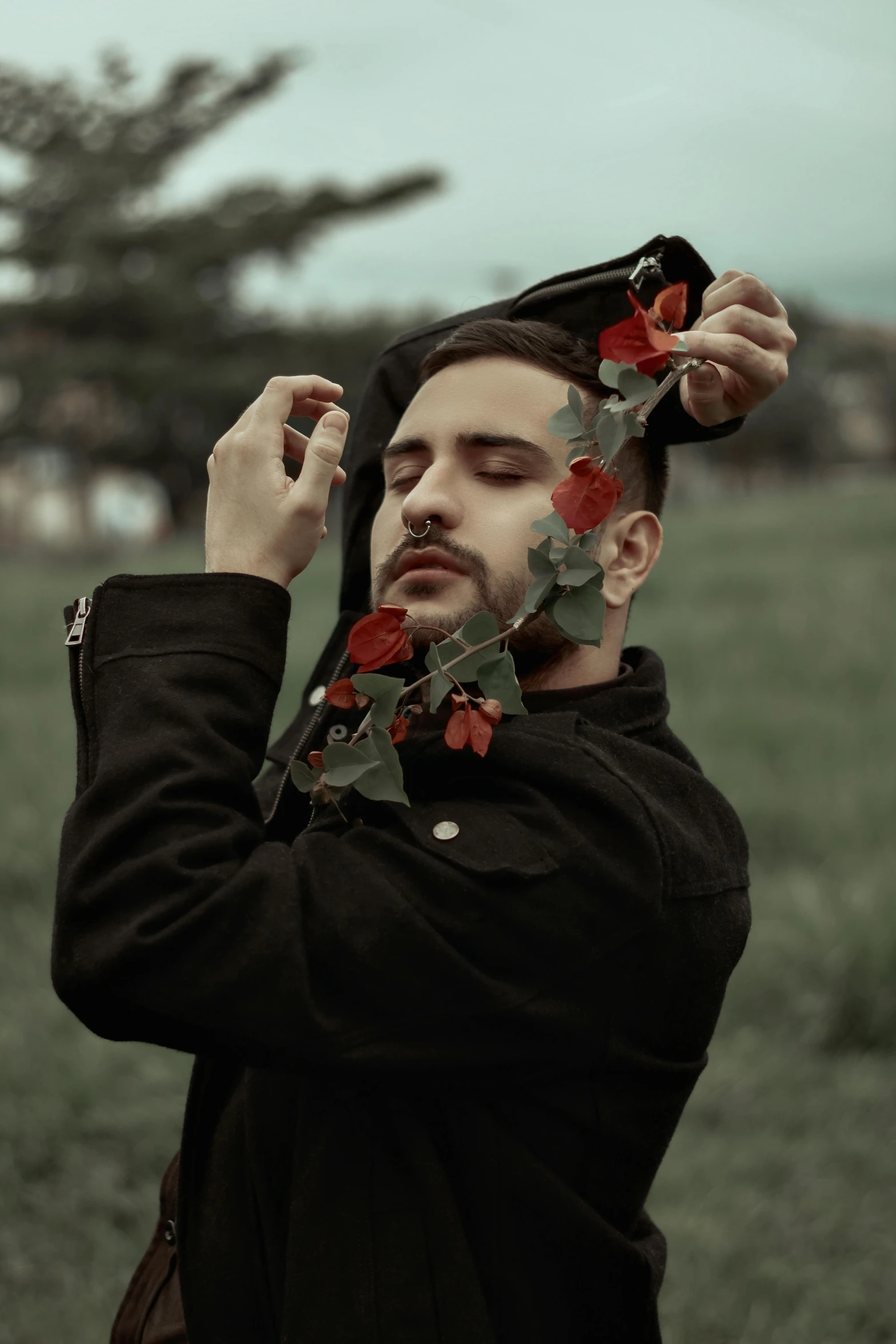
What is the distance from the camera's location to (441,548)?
5.44ft

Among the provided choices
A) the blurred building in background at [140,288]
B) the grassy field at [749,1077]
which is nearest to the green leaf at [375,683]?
the grassy field at [749,1077]

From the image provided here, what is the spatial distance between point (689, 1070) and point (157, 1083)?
2748 mm

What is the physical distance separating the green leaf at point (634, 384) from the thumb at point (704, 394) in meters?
0.18

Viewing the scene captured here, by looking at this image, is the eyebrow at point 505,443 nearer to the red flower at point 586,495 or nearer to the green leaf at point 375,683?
the red flower at point 586,495

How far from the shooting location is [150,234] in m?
21.8

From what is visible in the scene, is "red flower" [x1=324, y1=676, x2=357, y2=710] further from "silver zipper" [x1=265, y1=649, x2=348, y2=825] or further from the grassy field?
the grassy field

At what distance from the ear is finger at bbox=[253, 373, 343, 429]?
44cm

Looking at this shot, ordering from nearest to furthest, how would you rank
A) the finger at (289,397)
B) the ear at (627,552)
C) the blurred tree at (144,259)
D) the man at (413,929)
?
the man at (413,929), the finger at (289,397), the ear at (627,552), the blurred tree at (144,259)

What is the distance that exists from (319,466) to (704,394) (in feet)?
1.66

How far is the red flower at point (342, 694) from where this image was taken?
1.57 m

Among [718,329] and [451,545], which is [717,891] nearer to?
[451,545]

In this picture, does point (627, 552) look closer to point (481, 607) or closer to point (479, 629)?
point (481, 607)

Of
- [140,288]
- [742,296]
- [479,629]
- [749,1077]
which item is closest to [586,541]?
[479,629]

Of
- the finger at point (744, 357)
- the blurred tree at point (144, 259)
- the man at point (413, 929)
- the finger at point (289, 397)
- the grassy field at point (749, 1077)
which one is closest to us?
the man at point (413, 929)
